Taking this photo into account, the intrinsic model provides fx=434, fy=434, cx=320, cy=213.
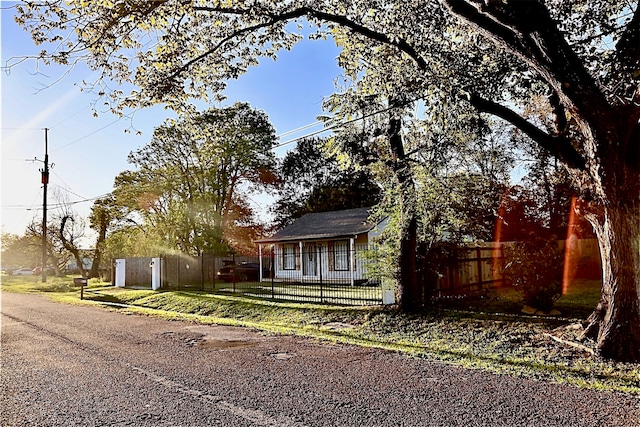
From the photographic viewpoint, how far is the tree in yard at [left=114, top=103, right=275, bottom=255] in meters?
28.8

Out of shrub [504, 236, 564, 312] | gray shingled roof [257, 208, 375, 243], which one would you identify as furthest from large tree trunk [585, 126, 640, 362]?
gray shingled roof [257, 208, 375, 243]

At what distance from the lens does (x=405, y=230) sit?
10.6m

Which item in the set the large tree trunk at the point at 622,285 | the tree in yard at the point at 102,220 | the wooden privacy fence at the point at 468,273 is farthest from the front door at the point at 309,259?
the large tree trunk at the point at 622,285

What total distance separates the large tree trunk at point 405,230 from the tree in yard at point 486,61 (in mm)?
448

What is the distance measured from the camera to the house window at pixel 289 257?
82.4ft

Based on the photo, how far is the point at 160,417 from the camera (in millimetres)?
4371

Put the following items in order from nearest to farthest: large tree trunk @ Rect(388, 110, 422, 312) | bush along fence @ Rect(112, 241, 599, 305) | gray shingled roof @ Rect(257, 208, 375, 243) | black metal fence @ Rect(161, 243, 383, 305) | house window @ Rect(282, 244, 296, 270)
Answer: large tree trunk @ Rect(388, 110, 422, 312) → bush along fence @ Rect(112, 241, 599, 305) → black metal fence @ Rect(161, 243, 383, 305) → gray shingled roof @ Rect(257, 208, 375, 243) → house window @ Rect(282, 244, 296, 270)

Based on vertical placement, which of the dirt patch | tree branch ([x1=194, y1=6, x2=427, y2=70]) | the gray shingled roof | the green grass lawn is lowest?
the dirt patch

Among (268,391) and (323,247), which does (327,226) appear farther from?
(268,391)

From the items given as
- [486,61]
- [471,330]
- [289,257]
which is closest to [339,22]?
[486,61]

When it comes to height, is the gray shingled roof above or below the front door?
above

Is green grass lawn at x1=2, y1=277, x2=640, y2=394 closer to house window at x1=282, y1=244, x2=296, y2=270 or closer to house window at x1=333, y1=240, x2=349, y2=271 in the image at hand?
house window at x1=333, y1=240, x2=349, y2=271

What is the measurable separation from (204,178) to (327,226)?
38.5ft

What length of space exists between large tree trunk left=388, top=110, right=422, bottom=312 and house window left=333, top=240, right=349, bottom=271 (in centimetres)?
1105
